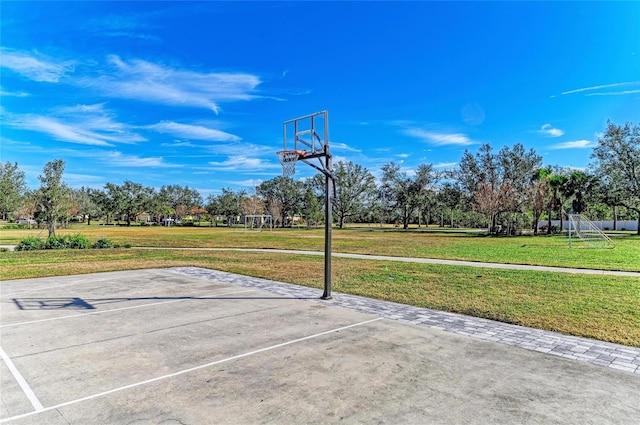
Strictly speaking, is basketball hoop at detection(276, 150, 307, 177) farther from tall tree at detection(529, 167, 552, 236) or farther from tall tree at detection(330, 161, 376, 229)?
tall tree at detection(330, 161, 376, 229)

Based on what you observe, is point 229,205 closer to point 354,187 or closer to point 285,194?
point 285,194

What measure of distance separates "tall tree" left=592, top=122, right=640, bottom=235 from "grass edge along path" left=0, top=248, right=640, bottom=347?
31.5 metres

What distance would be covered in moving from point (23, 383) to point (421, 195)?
2308 inches

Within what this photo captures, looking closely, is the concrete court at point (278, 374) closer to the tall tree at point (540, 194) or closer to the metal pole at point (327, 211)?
the metal pole at point (327, 211)

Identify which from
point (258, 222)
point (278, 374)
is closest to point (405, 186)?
point (258, 222)

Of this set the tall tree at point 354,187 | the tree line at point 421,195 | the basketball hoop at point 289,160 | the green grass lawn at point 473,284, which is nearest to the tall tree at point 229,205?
the tree line at point 421,195

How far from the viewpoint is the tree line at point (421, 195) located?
34094 mm

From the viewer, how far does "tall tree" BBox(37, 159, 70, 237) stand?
810 inches

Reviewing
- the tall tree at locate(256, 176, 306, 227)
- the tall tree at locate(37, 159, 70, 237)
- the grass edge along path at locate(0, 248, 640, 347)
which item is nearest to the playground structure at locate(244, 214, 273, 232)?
the tall tree at locate(256, 176, 306, 227)

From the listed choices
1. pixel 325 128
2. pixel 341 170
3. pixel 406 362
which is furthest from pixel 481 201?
pixel 406 362

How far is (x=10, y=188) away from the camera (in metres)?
49.6

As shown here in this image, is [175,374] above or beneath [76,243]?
beneath

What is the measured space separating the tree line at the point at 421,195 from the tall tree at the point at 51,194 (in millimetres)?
46

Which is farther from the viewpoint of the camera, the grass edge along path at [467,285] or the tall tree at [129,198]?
the tall tree at [129,198]
